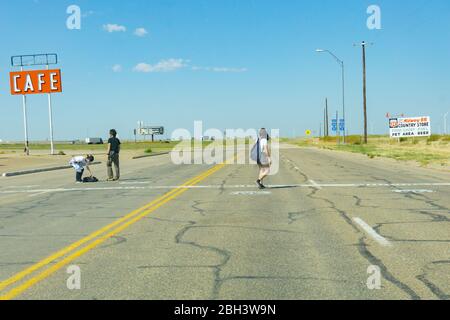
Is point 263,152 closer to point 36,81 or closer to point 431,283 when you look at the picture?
point 431,283

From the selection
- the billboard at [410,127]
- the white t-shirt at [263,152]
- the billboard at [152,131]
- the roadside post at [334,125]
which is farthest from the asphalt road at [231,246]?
the billboard at [152,131]

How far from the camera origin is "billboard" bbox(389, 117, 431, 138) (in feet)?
224

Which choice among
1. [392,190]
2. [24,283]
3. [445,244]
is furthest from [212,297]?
[392,190]

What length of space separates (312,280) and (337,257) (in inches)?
49.9

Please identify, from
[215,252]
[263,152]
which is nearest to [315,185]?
[263,152]

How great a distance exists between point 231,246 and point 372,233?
2507 mm

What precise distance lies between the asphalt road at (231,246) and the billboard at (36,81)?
38.7m

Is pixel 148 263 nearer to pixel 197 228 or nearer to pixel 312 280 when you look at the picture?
pixel 312 280

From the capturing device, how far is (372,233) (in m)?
8.97

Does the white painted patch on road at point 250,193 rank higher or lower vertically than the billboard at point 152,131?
lower

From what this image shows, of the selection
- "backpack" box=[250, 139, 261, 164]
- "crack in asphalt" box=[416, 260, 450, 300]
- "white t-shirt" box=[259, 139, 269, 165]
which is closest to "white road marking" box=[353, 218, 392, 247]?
"crack in asphalt" box=[416, 260, 450, 300]

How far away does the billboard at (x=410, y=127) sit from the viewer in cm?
6825

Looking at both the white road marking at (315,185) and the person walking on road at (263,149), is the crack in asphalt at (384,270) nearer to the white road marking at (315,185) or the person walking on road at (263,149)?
the person walking on road at (263,149)

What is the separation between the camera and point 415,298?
17.5 ft
